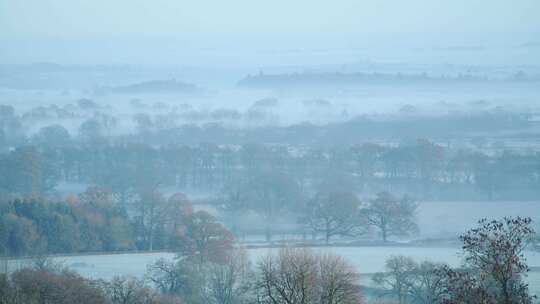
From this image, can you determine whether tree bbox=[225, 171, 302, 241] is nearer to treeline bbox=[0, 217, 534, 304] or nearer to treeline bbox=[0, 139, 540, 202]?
treeline bbox=[0, 139, 540, 202]

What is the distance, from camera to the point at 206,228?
10688 mm

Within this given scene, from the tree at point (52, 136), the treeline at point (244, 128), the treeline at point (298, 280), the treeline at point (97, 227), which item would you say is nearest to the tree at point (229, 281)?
the treeline at point (298, 280)

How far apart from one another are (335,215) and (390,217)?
0.68 m

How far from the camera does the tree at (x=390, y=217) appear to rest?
12.2m

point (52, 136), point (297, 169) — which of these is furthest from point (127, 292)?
point (52, 136)

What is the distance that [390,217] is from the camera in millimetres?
12578

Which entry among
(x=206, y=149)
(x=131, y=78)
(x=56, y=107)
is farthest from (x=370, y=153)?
(x=131, y=78)

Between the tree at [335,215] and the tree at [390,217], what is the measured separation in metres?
0.20

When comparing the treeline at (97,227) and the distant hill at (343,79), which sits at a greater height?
the distant hill at (343,79)

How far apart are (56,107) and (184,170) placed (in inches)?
467

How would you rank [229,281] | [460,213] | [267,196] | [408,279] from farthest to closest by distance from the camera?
1. [267,196]
2. [460,213]
3. [229,281]
4. [408,279]

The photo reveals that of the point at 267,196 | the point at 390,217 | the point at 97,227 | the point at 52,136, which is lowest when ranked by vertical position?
the point at 97,227

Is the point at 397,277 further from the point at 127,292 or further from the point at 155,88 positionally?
the point at 155,88

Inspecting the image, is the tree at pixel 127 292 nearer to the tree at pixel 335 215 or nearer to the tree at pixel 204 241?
the tree at pixel 204 241
